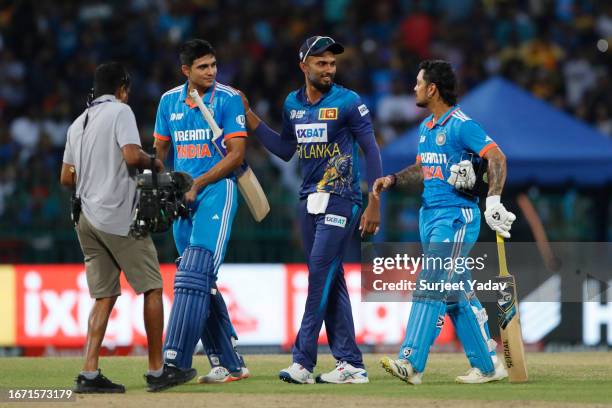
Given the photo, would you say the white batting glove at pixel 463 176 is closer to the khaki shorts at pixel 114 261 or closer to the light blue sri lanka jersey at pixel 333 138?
the light blue sri lanka jersey at pixel 333 138

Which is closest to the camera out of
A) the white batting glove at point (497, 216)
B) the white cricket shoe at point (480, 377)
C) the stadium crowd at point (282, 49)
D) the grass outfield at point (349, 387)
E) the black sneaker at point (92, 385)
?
the grass outfield at point (349, 387)

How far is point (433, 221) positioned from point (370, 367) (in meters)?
2.34

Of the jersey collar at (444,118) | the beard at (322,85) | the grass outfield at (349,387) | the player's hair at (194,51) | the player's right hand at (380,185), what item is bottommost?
the grass outfield at (349,387)

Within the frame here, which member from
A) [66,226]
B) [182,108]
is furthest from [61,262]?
[182,108]

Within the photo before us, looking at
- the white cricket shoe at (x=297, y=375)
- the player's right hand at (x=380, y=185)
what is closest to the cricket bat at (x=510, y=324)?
the player's right hand at (x=380, y=185)

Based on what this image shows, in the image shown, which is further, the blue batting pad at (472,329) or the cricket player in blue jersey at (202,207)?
the blue batting pad at (472,329)

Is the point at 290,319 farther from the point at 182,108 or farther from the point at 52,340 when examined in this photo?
the point at 182,108

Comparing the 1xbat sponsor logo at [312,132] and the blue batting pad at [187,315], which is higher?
the 1xbat sponsor logo at [312,132]

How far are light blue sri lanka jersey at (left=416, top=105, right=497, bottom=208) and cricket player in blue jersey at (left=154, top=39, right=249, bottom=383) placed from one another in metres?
1.45

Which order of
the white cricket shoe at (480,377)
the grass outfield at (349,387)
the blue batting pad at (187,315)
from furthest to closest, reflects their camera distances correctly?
the white cricket shoe at (480,377), the blue batting pad at (187,315), the grass outfield at (349,387)

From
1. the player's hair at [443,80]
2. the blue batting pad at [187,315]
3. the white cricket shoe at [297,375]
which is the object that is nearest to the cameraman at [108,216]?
the blue batting pad at [187,315]

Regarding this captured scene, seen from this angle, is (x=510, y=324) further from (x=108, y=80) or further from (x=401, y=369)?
(x=108, y=80)

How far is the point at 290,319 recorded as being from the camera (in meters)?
15.3

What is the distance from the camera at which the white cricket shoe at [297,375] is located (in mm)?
10133
